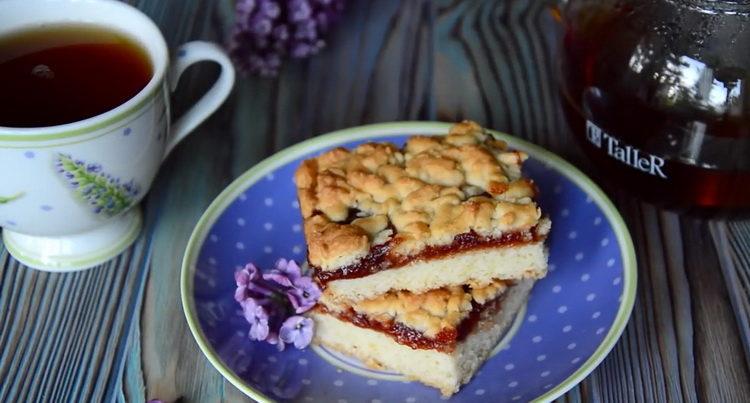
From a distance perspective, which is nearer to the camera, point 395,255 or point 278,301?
point 395,255

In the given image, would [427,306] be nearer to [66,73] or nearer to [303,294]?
[303,294]

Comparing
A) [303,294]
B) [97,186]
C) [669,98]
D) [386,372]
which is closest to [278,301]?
[303,294]

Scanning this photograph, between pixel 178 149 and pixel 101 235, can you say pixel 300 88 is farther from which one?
pixel 101 235

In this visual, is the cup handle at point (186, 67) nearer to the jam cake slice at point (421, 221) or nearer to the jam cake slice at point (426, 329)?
the jam cake slice at point (421, 221)

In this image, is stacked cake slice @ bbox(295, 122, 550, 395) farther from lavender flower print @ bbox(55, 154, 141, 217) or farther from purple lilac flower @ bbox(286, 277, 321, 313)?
lavender flower print @ bbox(55, 154, 141, 217)

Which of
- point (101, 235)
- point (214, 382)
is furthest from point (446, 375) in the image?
point (101, 235)
